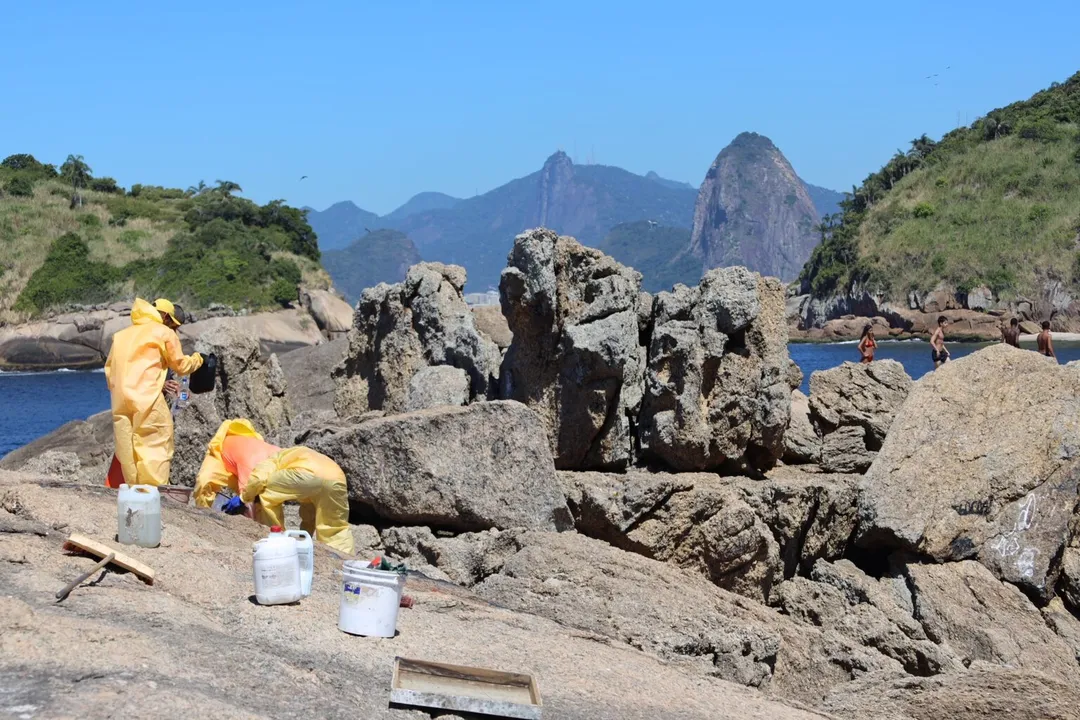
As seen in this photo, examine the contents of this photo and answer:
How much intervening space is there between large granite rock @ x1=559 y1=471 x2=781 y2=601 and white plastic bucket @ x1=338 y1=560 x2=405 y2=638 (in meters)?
4.36

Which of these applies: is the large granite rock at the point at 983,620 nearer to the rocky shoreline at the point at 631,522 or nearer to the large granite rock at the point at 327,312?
the rocky shoreline at the point at 631,522

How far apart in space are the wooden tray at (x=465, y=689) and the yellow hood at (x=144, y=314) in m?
4.50

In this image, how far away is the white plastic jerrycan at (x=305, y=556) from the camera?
25.2ft

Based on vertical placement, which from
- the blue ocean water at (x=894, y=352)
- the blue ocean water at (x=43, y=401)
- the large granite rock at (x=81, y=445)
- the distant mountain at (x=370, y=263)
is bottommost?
the blue ocean water at (x=43, y=401)

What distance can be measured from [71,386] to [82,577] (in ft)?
181

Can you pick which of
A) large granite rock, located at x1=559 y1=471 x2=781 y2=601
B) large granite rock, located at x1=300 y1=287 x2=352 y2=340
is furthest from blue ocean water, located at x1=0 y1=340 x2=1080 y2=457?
large granite rock, located at x1=559 y1=471 x2=781 y2=601

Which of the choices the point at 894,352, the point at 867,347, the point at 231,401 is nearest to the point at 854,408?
the point at 867,347

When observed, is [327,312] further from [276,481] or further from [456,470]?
[276,481]

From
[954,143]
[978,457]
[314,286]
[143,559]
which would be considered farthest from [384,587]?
[954,143]

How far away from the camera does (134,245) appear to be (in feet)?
258

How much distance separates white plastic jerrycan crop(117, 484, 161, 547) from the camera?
25.7 ft

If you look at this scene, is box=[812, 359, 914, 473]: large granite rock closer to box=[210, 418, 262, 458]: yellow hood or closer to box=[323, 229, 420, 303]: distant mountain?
box=[210, 418, 262, 458]: yellow hood

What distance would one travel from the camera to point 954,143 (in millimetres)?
102000

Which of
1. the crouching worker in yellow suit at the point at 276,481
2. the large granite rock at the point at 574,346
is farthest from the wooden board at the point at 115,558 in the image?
the large granite rock at the point at 574,346
